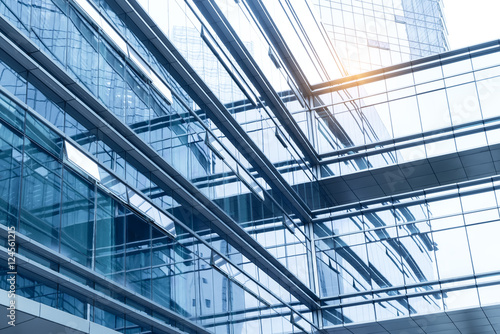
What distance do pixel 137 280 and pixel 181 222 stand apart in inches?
123

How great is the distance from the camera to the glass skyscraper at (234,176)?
520 inches

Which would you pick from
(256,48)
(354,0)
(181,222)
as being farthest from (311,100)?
(354,0)

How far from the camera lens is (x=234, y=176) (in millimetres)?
22750

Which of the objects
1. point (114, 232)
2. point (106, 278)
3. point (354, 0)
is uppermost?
point (354, 0)

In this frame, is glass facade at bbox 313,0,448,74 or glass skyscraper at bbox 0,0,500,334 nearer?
glass skyscraper at bbox 0,0,500,334

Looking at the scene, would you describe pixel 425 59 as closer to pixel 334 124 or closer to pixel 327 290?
pixel 334 124

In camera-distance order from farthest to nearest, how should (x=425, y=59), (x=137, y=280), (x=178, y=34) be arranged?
(x=425, y=59) < (x=178, y=34) < (x=137, y=280)

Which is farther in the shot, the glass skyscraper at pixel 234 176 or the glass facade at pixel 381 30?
the glass facade at pixel 381 30

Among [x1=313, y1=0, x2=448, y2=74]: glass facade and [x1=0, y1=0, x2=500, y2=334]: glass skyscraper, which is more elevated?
[x1=313, y1=0, x2=448, y2=74]: glass facade

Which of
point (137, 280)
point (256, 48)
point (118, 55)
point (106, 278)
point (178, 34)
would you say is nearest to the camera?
point (106, 278)

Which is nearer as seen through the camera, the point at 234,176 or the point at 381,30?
the point at 234,176

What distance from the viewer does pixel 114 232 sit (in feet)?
49.0

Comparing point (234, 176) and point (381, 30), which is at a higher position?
point (381, 30)

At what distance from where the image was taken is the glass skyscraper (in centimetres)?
1320
